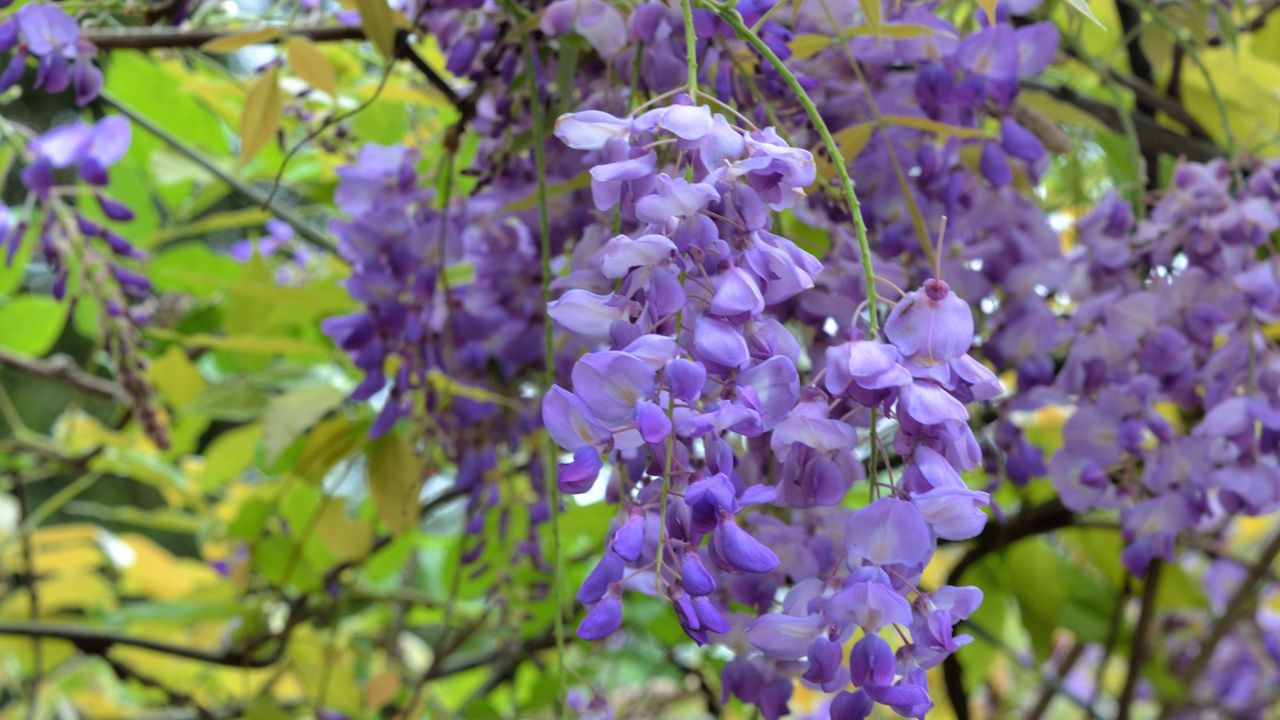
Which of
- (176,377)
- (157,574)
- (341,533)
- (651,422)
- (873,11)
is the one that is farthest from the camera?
(157,574)

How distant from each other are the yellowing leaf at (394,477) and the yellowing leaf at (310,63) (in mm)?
248

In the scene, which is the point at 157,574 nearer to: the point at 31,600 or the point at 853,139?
the point at 31,600

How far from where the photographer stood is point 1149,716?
2.53m

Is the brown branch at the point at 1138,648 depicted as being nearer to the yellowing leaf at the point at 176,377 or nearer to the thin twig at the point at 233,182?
the thin twig at the point at 233,182

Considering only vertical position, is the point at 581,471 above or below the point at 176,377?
above

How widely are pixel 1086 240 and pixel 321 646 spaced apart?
0.75 m

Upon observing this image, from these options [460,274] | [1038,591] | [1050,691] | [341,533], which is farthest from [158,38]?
[1050,691]

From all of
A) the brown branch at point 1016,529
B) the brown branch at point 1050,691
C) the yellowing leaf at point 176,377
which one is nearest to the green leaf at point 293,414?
the yellowing leaf at point 176,377

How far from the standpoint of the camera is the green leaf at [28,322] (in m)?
1.18

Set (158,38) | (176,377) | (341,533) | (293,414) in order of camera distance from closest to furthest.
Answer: (158,38) < (293,414) < (341,533) < (176,377)

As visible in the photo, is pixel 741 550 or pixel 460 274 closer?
pixel 741 550

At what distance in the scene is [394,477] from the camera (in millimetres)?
870

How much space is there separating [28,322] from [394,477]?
53 cm

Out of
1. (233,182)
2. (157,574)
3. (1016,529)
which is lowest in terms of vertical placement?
(157,574)
